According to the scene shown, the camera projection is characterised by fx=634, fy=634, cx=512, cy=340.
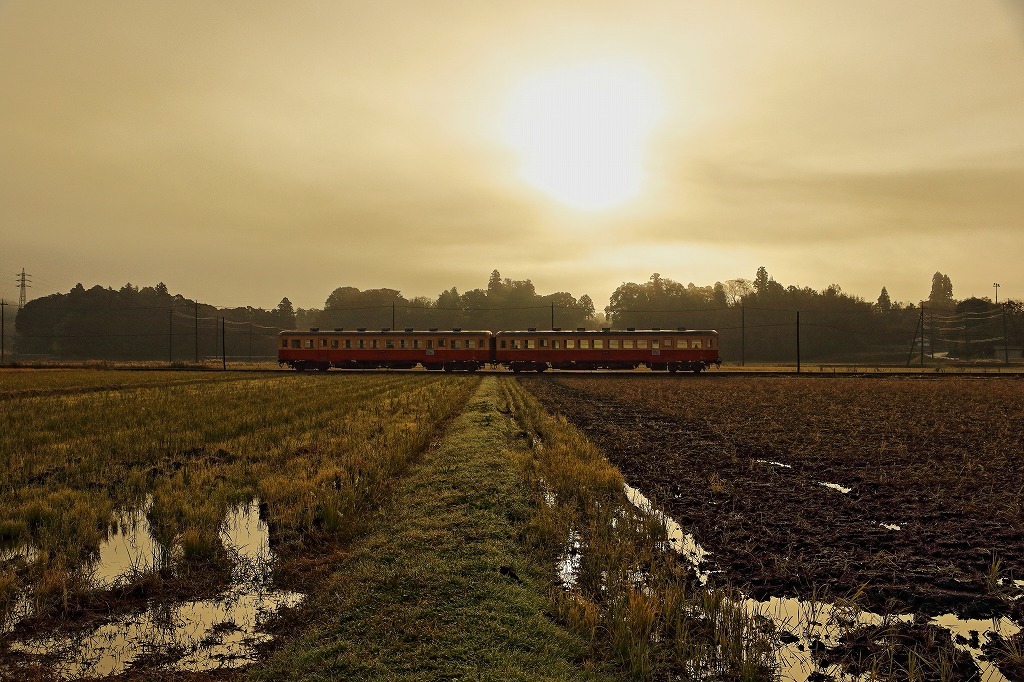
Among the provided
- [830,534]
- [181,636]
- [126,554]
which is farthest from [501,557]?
[830,534]

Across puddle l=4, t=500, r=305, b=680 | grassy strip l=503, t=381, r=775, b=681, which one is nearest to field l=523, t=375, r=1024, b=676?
grassy strip l=503, t=381, r=775, b=681

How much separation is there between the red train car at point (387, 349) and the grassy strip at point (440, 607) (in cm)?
4316

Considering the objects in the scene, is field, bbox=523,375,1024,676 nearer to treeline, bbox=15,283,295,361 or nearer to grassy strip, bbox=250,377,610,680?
grassy strip, bbox=250,377,610,680

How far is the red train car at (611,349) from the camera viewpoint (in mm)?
51188

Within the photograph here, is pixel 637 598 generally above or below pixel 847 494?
above

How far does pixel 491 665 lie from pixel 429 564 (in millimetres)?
2372

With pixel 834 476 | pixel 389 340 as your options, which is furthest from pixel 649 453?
pixel 389 340

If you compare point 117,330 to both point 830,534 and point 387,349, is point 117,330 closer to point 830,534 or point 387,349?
point 387,349

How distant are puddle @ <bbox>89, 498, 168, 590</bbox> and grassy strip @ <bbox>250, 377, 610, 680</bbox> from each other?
231 cm

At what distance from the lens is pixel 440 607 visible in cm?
612

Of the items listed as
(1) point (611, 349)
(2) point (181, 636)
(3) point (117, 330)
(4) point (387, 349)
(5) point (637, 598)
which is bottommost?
(2) point (181, 636)

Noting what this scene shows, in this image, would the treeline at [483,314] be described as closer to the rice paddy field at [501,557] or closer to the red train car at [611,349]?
the red train car at [611,349]

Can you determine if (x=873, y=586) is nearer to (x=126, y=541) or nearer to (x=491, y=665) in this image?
(x=491, y=665)

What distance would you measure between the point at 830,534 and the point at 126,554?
937cm
